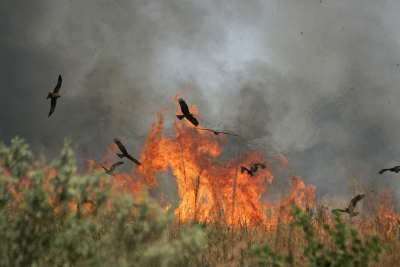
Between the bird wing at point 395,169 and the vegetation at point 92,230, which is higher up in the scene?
the bird wing at point 395,169

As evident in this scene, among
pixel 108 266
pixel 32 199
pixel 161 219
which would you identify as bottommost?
pixel 108 266

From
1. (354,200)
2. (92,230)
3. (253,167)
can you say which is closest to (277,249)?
(354,200)

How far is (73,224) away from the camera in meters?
2.65

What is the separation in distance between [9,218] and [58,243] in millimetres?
591

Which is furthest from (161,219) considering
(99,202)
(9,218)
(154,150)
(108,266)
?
(154,150)

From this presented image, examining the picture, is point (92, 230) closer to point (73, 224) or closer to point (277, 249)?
point (73, 224)

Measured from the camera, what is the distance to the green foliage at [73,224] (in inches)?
98.7

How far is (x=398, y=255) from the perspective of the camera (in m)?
3.66

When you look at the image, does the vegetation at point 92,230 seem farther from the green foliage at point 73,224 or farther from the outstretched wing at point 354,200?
the outstretched wing at point 354,200

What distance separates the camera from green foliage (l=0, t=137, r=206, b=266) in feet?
8.22

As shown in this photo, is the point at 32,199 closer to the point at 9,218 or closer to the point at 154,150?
the point at 9,218

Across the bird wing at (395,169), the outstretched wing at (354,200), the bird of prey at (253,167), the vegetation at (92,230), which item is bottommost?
the vegetation at (92,230)

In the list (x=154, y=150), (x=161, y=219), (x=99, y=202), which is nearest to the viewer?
(x=161, y=219)

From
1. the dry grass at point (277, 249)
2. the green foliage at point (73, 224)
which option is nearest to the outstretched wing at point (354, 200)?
the dry grass at point (277, 249)
